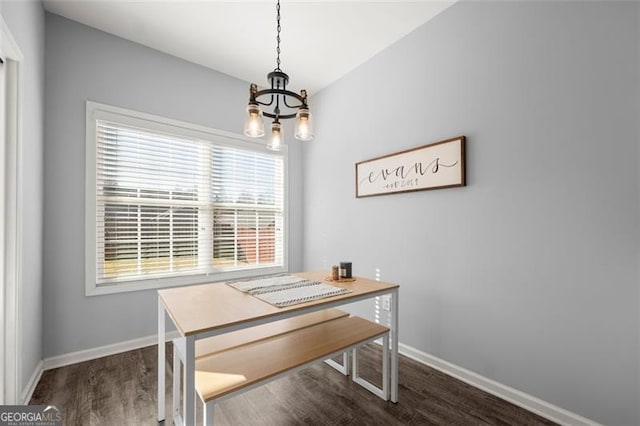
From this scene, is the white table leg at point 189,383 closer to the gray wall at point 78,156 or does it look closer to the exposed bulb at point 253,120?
the exposed bulb at point 253,120

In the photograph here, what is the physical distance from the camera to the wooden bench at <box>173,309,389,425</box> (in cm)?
129

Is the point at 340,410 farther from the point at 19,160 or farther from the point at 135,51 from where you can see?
the point at 135,51

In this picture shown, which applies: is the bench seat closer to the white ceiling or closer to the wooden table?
the wooden table

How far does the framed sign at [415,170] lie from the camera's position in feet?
7.06

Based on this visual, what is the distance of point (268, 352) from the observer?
5.16 feet

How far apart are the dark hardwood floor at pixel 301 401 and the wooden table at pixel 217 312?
187 mm

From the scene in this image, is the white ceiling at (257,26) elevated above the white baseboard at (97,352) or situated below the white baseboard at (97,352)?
above

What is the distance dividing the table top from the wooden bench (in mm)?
177

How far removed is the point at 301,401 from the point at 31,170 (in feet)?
7.65

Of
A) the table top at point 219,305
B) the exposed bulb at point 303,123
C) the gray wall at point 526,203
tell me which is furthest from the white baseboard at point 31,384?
the gray wall at point 526,203

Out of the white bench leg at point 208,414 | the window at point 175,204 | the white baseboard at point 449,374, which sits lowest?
the white baseboard at point 449,374

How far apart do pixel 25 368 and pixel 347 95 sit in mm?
3381

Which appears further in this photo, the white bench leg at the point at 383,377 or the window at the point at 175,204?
the window at the point at 175,204

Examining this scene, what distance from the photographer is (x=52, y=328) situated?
2256 mm
